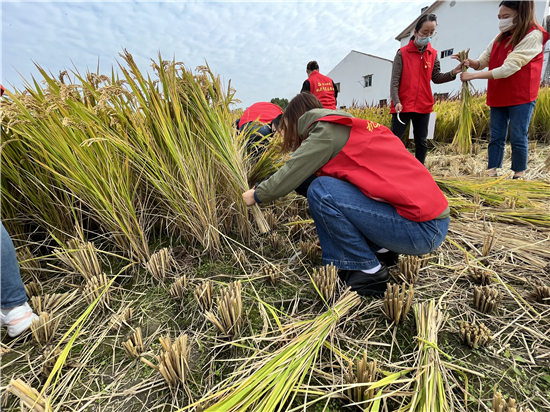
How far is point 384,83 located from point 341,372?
23189 mm

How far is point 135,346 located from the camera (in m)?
0.92

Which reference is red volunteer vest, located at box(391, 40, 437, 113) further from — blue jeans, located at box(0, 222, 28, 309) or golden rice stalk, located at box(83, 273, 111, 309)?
blue jeans, located at box(0, 222, 28, 309)

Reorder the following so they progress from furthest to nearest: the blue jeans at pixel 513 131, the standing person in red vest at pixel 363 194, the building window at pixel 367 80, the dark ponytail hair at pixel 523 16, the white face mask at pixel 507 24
A: the building window at pixel 367 80, the blue jeans at pixel 513 131, the white face mask at pixel 507 24, the dark ponytail hair at pixel 523 16, the standing person in red vest at pixel 363 194

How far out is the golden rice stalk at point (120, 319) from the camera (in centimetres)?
102

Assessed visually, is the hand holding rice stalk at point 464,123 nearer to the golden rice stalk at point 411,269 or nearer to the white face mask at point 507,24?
the white face mask at point 507,24

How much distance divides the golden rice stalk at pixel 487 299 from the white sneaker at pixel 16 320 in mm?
1803

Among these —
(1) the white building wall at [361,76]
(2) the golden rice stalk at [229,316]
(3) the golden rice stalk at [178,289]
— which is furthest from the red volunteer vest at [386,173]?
(1) the white building wall at [361,76]

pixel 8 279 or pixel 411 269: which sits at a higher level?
pixel 8 279

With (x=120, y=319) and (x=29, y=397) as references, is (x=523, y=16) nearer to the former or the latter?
(x=120, y=319)

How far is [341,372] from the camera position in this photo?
0.82 metres

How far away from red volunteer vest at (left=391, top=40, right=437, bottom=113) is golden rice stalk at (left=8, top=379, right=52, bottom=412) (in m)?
3.52

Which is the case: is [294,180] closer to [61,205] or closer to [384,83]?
[61,205]

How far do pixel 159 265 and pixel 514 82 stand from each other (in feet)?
10.7

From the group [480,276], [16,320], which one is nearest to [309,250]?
[480,276]
